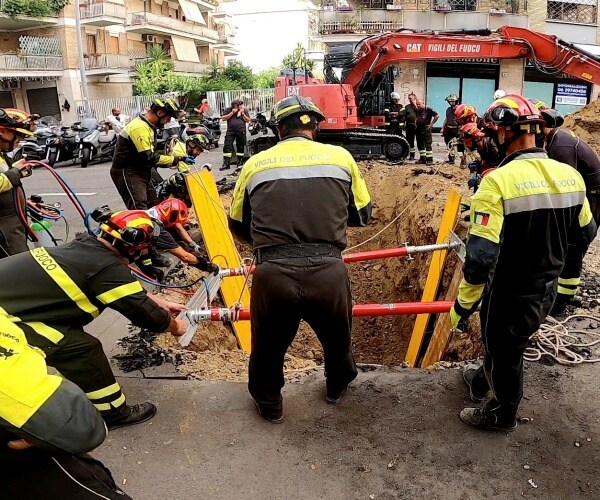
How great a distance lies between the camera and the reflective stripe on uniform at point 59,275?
2.72 metres

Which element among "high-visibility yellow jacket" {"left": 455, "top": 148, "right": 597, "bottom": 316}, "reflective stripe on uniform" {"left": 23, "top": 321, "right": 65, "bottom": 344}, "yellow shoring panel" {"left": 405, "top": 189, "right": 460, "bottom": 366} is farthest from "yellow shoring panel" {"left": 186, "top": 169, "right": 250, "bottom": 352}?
"high-visibility yellow jacket" {"left": 455, "top": 148, "right": 597, "bottom": 316}

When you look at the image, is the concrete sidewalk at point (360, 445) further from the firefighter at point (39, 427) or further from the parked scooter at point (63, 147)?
the parked scooter at point (63, 147)

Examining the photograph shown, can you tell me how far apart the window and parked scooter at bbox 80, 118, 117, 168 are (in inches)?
735

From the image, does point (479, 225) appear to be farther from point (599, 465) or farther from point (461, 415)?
point (599, 465)

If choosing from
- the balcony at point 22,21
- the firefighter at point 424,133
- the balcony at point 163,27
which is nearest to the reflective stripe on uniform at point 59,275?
the firefighter at point 424,133

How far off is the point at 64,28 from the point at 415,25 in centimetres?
1733

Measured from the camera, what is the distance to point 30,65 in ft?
83.7

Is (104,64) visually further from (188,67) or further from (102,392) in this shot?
(102,392)

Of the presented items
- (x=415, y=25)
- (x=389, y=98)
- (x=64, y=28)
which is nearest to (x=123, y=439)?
(x=389, y=98)

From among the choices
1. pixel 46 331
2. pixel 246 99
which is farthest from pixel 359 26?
pixel 46 331

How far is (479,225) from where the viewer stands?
102 inches

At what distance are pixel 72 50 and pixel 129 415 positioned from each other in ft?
94.5

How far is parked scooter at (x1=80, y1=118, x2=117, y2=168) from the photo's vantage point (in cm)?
1391

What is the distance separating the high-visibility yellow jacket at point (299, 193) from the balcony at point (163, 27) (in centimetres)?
3170
